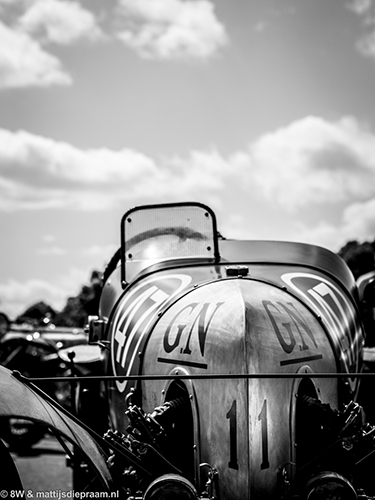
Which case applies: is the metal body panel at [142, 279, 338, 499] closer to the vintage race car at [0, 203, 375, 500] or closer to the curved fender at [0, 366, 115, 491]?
the vintage race car at [0, 203, 375, 500]

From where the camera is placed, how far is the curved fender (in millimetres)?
2586

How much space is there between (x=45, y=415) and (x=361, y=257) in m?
36.0

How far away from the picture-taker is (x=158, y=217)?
4711 millimetres

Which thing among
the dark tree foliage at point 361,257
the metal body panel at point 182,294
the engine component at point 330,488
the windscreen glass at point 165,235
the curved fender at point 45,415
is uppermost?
the dark tree foliage at point 361,257

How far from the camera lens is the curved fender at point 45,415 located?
259 centimetres

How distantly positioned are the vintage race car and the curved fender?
2 cm

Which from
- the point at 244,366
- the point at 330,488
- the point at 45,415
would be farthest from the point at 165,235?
the point at 330,488

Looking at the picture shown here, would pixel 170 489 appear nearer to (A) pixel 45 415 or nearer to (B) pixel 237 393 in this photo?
(B) pixel 237 393

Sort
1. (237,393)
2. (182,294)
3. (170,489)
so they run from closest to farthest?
(170,489)
(237,393)
(182,294)

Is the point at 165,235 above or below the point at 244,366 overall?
above

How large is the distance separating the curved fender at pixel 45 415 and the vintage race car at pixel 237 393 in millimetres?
A: 16

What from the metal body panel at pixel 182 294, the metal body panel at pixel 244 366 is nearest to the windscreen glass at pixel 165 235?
the metal body panel at pixel 182 294

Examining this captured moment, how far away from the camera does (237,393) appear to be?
9.39ft

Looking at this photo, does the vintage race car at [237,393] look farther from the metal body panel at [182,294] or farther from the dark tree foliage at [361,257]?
the dark tree foliage at [361,257]
